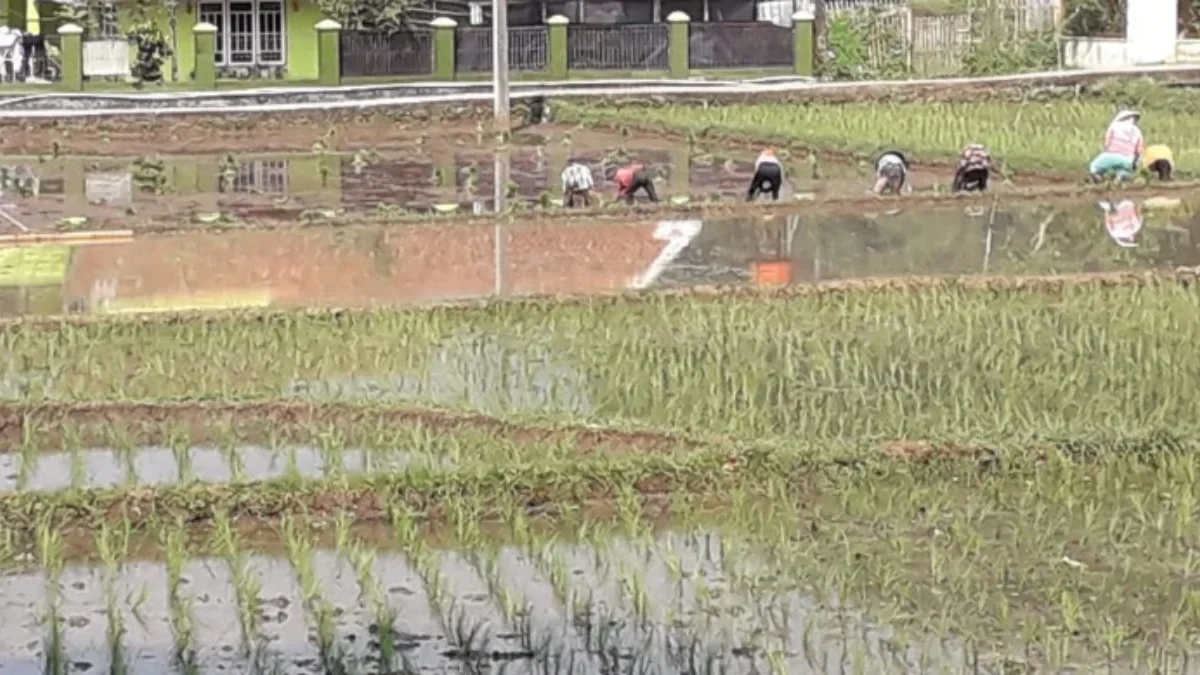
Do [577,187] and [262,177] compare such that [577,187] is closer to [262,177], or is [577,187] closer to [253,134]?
[262,177]

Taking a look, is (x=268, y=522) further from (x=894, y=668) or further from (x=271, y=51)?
(x=271, y=51)

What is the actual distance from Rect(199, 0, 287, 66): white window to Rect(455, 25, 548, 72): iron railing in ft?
9.54

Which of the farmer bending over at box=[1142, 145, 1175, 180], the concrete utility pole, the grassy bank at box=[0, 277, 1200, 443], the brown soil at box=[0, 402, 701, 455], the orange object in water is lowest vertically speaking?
the brown soil at box=[0, 402, 701, 455]

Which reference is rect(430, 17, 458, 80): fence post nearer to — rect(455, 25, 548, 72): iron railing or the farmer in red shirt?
rect(455, 25, 548, 72): iron railing

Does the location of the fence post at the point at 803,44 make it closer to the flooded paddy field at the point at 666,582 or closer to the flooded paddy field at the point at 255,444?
the flooded paddy field at the point at 255,444

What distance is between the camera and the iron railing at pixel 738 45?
30.9 meters

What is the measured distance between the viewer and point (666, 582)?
6.71m

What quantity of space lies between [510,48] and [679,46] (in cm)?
241

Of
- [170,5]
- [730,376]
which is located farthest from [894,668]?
[170,5]

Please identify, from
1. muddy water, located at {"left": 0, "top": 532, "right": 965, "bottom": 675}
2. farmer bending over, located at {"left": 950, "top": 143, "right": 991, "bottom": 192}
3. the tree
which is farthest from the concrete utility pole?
muddy water, located at {"left": 0, "top": 532, "right": 965, "bottom": 675}

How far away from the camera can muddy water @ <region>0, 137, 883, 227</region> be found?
1800 centimetres

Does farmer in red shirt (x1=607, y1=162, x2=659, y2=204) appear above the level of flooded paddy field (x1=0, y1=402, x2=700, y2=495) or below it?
above

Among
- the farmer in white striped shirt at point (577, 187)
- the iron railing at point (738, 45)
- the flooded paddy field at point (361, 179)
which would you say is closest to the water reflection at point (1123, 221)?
the flooded paddy field at point (361, 179)

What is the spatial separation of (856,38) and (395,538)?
24543mm
